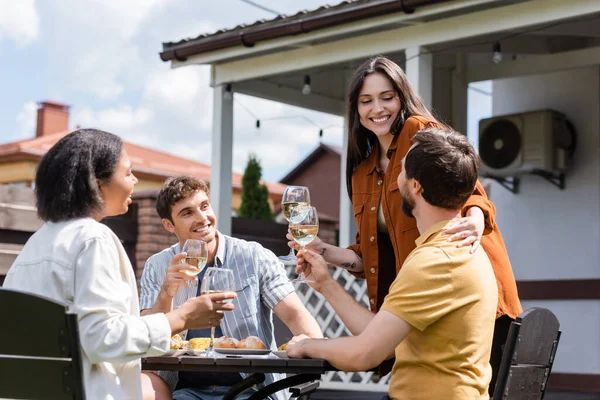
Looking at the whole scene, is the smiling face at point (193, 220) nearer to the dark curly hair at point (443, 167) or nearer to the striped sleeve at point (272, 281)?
the striped sleeve at point (272, 281)

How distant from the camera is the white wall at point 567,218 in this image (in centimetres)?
760

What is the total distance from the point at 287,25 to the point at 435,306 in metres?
5.27

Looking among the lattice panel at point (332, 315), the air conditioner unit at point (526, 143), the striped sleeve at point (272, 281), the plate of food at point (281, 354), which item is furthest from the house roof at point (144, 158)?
the plate of food at point (281, 354)

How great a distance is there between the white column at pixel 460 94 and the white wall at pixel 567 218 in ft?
1.48

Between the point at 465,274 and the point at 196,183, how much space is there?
1447mm

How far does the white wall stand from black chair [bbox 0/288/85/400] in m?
6.26

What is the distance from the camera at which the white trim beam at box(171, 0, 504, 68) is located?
20.5ft

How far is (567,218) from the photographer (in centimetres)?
785

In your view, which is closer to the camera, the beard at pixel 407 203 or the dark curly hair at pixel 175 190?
the beard at pixel 407 203

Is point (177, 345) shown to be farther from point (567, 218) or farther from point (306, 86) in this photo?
point (567, 218)

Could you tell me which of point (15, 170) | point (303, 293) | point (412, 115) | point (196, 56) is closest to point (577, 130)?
point (303, 293)

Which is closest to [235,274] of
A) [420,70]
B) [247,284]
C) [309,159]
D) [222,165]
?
[247,284]

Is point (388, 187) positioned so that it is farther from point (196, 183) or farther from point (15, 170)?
point (15, 170)

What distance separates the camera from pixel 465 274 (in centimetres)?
215
